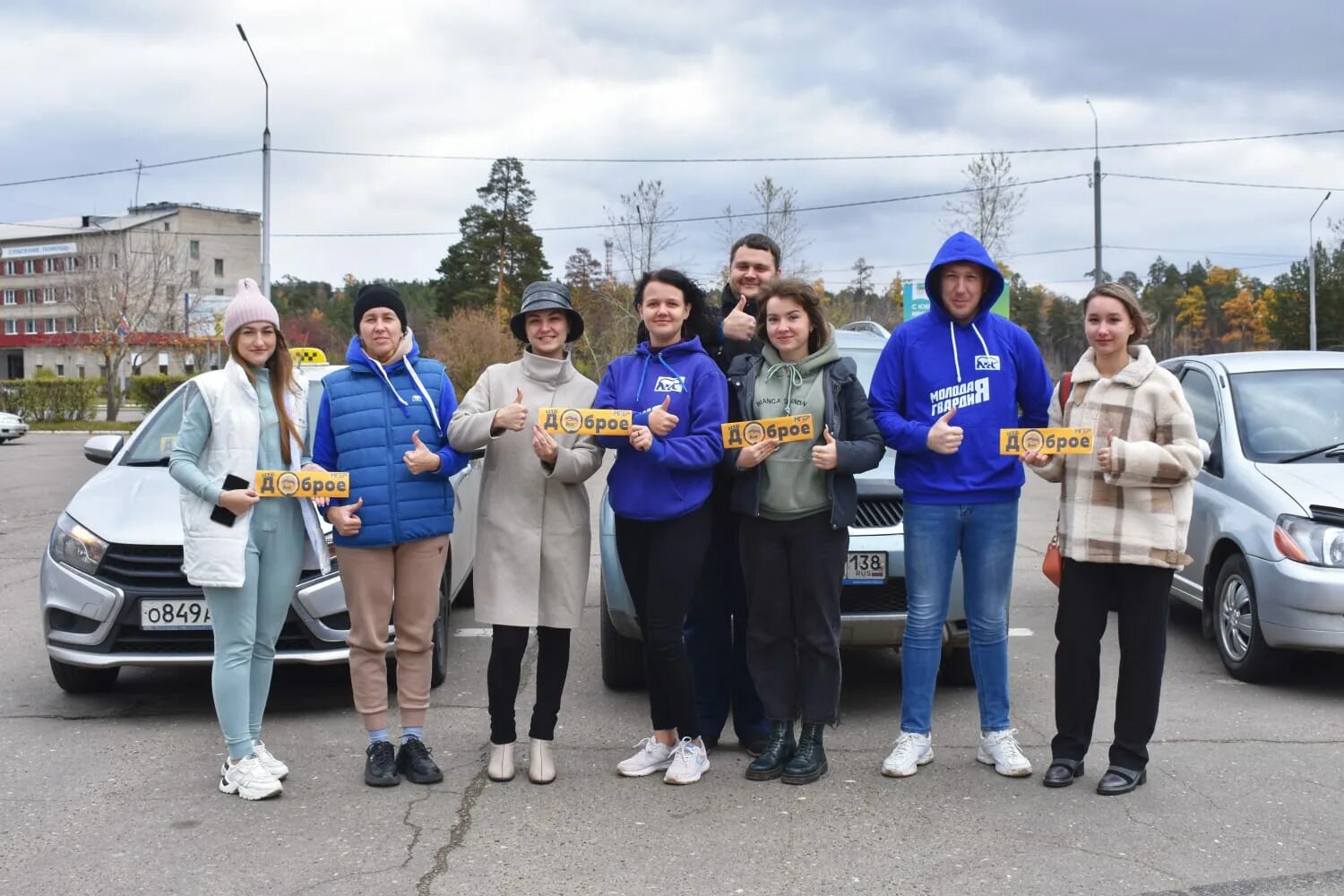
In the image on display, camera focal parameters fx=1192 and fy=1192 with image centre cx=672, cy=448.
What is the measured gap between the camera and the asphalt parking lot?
146 inches

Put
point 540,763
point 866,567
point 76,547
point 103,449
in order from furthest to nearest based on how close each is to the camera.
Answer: point 103,449, point 76,547, point 866,567, point 540,763

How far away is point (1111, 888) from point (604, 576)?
2.68m

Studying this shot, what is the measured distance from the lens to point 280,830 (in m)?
4.12

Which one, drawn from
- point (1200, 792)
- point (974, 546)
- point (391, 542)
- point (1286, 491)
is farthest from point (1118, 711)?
point (391, 542)

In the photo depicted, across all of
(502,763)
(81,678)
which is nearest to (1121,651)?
(502,763)

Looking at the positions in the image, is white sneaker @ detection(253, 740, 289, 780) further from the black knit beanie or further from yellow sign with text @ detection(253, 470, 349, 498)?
the black knit beanie

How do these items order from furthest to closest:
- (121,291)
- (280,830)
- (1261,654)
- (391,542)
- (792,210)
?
(121,291) < (792,210) < (1261,654) < (391,542) < (280,830)

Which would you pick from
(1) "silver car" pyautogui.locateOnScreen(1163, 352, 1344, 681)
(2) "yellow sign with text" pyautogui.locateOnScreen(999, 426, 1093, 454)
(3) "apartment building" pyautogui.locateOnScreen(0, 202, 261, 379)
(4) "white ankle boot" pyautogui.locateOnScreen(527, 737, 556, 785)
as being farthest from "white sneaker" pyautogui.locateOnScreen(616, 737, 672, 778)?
(3) "apartment building" pyautogui.locateOnScreen(0, 202, 261, 379)

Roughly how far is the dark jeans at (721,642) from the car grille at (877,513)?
74cm

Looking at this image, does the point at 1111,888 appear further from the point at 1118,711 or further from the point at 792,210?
the point at 792,210

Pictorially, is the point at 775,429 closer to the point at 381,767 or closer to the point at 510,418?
the point at 510,418

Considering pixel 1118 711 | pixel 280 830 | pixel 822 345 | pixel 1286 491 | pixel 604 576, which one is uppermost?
pixel 822 345

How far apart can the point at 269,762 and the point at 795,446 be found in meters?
2.35

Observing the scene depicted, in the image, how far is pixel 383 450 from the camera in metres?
4.48
